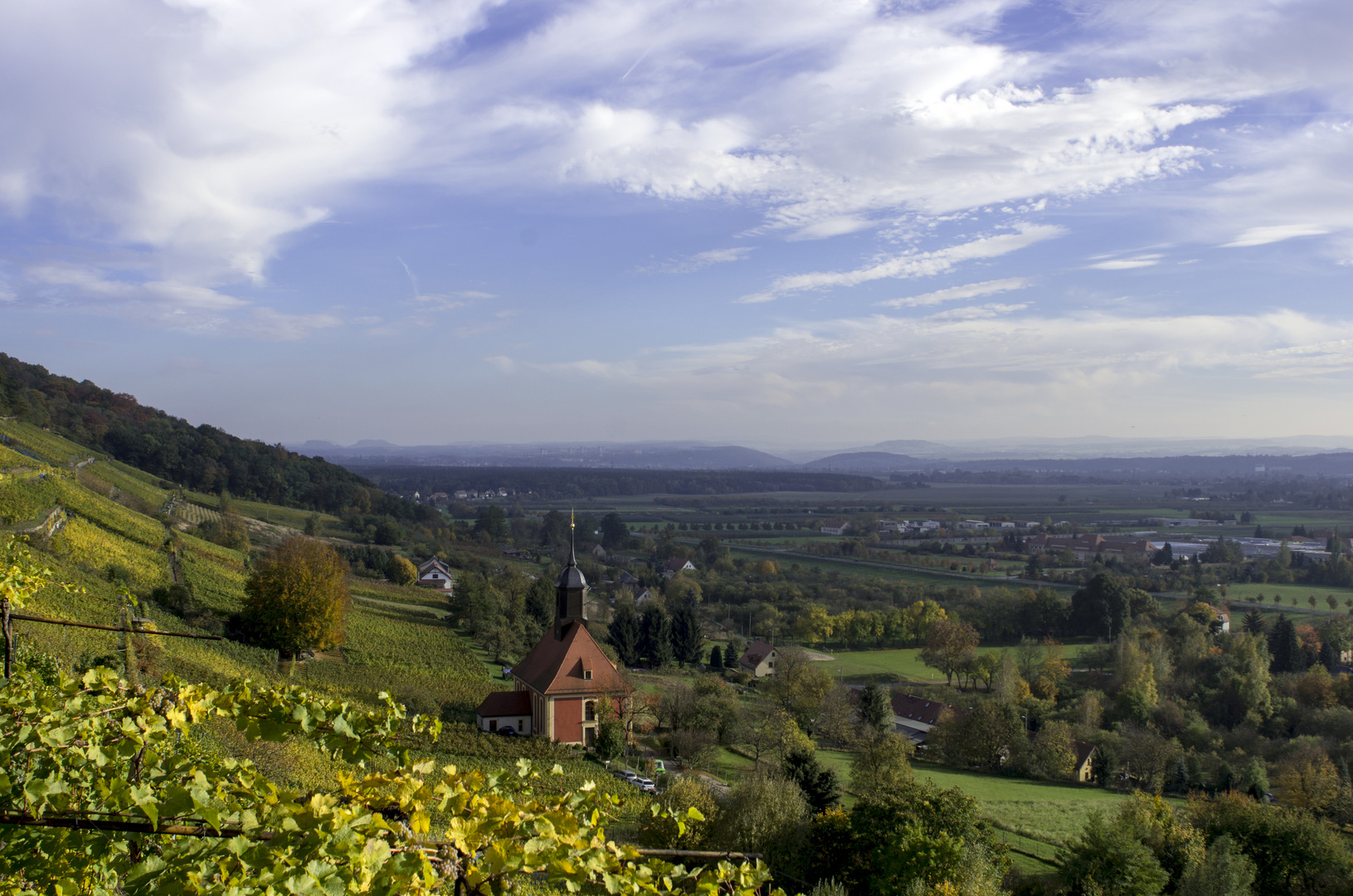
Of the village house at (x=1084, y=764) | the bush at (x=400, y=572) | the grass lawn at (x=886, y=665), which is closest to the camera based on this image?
the village house at (x=1084, y=764)

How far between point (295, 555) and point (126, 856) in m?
25.9

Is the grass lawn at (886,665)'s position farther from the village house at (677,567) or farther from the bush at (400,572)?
the bush at (400,572)

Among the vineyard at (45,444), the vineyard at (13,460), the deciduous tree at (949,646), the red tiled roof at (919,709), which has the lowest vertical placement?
the red tiled roof at (919,709)

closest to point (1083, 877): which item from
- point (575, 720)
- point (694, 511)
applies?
point (575, 720)

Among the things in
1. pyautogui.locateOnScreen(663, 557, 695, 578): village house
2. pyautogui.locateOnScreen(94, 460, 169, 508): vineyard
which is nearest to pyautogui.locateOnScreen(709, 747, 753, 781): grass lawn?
pyautogui.locateOnScreen(94, 460, 169, 508): vineyard

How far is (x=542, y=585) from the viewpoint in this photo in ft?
146

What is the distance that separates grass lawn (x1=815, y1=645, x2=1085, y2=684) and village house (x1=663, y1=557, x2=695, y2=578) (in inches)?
1065

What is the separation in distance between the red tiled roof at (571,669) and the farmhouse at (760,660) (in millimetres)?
20480

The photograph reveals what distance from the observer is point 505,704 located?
26.8 m

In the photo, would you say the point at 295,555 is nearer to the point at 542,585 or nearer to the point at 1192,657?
the point at 542,585

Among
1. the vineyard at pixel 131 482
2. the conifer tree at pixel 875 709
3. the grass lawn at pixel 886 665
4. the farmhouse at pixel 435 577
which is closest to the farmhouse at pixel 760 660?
the grass lawn at pixel 886 665

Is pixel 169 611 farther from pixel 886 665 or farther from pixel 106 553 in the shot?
pixel 886 665

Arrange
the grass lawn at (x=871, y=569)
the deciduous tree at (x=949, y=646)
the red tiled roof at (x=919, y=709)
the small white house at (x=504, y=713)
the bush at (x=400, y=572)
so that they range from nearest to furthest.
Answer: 1. the small white house at (x=504, y=713)
2. the red tiled roof at (x=919, y=709)
3. the deciduous tree at (x=949, y=646)
4. the bush at (x=400, y=572)
5. the grass lawn at (x=871, y=569)

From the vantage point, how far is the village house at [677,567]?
7975cm
